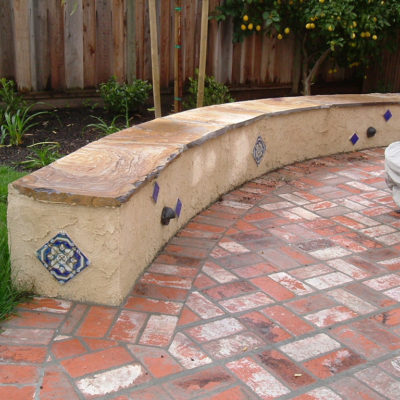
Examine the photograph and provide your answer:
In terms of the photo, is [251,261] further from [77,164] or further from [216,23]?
[216,23]

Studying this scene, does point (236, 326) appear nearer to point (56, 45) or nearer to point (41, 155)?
point (41, 155)

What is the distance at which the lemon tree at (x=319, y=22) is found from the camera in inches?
256

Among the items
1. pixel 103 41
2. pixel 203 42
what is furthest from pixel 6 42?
pixel 203 42

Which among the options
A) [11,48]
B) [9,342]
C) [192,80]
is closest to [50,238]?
[9,342]

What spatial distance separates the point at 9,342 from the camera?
253 centimetres

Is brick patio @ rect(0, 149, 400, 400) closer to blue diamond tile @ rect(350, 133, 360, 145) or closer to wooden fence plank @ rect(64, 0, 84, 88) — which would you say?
blue diamond tile @ rect(350, 133, 360, 145)

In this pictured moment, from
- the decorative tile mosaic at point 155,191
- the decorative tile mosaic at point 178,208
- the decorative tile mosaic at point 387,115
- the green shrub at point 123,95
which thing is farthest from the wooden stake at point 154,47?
the decorative tile mosaic at point 387,115

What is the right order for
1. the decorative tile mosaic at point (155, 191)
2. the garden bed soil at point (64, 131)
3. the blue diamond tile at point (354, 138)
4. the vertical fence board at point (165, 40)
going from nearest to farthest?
the decorative tile mosaic at point (155, 191), the garden bed soil at point (64, 131), the blue diamond tile at point (354, 138), the vertical fence board at point (165, 40)

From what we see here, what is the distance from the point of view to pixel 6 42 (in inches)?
214

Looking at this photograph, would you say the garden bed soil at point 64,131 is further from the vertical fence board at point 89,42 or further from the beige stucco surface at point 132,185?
the beige stucco surface at point 132,185

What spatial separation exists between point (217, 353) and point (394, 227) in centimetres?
205

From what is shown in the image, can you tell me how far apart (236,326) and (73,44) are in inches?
155

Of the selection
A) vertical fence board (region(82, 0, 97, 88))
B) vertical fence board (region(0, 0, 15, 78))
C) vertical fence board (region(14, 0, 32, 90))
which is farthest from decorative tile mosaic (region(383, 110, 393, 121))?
vertical fence board (region(0, 0, 15, 78))

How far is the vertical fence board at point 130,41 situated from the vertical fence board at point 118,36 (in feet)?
0.15
